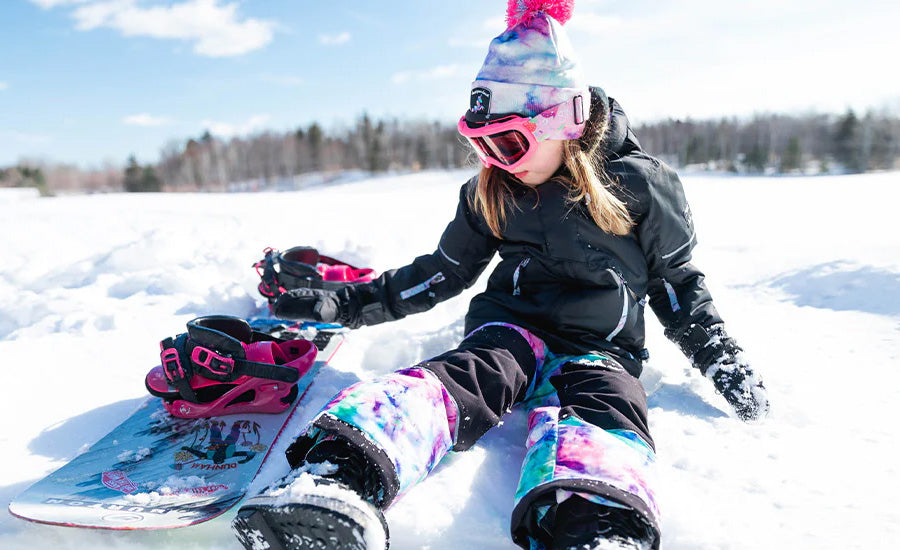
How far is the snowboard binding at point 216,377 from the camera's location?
1756 mm

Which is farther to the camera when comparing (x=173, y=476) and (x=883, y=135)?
(x=883, y=135)

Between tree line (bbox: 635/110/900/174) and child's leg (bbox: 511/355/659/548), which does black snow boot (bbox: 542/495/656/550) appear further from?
tree line (bbox: 635/110/900/174)

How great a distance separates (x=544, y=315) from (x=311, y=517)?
3.51 feet

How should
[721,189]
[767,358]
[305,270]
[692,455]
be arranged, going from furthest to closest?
[721,189] < [305,270] < [767,358] < [692,455]

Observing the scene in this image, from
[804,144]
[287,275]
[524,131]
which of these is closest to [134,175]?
[804,144]

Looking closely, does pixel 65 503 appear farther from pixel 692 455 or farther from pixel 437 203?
pixel 437 203

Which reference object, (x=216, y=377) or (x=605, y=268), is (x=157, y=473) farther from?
(x=605, y=268)

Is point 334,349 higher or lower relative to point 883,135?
lower

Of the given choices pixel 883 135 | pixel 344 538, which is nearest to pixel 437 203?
pixel 344 538

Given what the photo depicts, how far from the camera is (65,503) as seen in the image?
1.33 metres

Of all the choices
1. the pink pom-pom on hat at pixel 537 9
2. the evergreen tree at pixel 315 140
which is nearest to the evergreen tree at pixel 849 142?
the pink pom-pom on hat at pixel 537 9

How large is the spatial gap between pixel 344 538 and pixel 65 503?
2.90 ft

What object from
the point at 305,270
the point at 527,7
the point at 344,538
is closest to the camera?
the point at 344,538

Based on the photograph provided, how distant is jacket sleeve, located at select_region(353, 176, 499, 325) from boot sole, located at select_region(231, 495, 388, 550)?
1.11 meters
